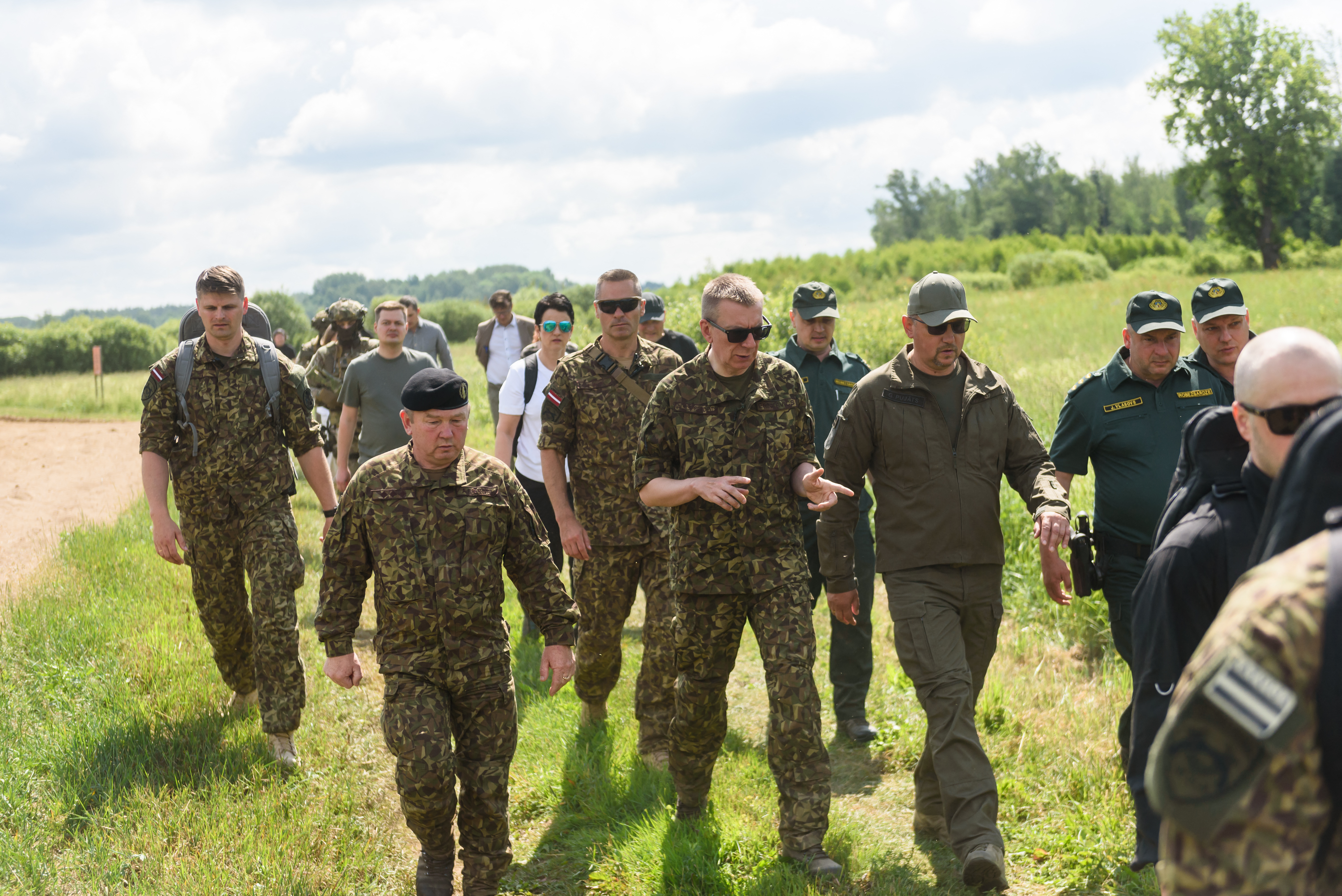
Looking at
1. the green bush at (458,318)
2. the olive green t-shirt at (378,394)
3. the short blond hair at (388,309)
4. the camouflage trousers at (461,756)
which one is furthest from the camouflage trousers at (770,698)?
the green bush at (458,318)

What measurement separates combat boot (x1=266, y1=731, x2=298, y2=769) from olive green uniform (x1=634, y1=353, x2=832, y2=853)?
2136 mm

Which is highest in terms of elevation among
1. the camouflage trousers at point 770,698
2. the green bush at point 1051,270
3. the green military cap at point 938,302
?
the green bush at point 1051,270

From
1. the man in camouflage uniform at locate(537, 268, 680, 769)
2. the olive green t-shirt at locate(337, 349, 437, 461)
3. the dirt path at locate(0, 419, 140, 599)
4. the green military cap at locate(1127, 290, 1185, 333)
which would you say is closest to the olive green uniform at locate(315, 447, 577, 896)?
the man in camouflage uniform at locate(537, 268, 680, 769)

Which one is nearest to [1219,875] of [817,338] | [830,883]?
[830,883]

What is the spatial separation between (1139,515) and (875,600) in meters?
4.25

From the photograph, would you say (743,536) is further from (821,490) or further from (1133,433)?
(1133,433)

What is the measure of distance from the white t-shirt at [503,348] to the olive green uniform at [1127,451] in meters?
7.96

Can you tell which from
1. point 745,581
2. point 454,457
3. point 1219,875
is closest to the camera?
point 1219,875

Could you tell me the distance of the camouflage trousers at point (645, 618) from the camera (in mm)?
5637

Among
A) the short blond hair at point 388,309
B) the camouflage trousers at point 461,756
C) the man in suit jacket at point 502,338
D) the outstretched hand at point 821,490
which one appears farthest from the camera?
the man in suit jacket at point 502,338

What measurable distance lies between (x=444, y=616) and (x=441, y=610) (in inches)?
1.0

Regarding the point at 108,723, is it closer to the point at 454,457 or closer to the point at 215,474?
the point at 215,474

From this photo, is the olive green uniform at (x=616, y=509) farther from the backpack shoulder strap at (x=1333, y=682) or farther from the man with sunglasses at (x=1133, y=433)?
the backpack shoulder strap at (x=1333, y=682)

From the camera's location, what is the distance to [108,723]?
5789 mm
